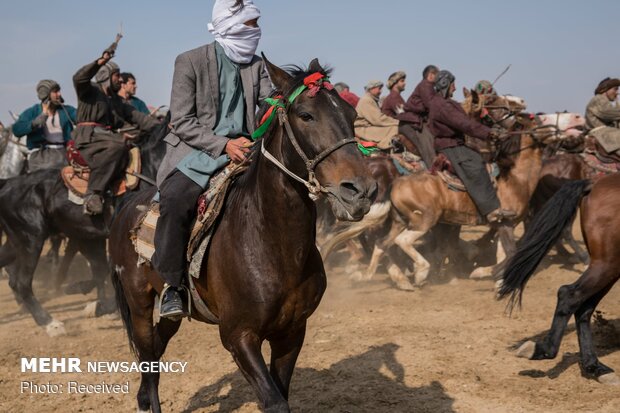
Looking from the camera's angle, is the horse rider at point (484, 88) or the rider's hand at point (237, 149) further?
the horse rider at point (484, 88)

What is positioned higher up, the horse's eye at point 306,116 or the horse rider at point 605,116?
the horse's eye at point 306,116

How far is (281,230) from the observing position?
4047 mm

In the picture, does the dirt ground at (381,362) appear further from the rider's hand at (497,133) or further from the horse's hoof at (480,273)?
the rider's hand at (497,133)

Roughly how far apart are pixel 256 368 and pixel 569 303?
371 centimetres

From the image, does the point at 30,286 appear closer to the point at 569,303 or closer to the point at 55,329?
the point at 55,329

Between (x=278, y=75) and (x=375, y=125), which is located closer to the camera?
(x=278, y=75)

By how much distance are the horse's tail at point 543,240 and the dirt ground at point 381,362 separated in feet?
2.36

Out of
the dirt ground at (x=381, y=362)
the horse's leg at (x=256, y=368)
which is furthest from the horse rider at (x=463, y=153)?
the horse's leg at (x=256, y=368)

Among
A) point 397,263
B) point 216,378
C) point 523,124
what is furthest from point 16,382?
point 523,124

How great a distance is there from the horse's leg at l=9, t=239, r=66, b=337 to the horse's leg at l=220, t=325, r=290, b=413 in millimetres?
5771

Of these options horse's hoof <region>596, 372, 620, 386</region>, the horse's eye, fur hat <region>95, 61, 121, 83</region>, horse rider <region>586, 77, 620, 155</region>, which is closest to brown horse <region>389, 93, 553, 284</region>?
horse rider <region>586, 77, 620, 155</region>

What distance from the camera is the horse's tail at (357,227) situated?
33.9ft

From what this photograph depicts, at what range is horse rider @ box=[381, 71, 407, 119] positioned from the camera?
1498 cm

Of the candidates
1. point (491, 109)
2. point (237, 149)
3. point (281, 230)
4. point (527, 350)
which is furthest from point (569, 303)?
point (491, 109)
